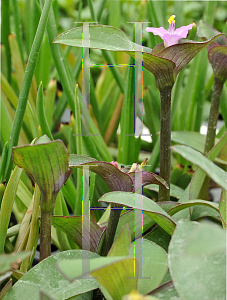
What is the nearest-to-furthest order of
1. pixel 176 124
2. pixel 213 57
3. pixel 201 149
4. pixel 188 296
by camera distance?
1. pixel 188 296
2. pixel 213 57
3. pixel 201 149
4. pixel 176 124

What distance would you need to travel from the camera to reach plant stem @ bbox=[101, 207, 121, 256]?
25 centimetres

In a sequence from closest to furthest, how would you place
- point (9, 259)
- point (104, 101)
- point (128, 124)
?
point (9, 259) → point (128, 124) → point (104, 101)

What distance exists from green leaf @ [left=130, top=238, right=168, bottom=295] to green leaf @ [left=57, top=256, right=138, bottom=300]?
2 centimetres

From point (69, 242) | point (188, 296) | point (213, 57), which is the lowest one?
point (69, 242)

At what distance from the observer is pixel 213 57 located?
1.01ft

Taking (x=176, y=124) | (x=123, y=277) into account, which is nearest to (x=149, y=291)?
(x=123, y=277)

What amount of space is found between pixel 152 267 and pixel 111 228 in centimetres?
5

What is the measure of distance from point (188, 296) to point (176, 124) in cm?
42

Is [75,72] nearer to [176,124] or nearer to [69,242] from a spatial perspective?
[176,124]

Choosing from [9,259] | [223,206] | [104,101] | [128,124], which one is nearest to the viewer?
[9,259]

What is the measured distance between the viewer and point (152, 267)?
0.22 m

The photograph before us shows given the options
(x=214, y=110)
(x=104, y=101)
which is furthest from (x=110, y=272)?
(x=104, y=101)

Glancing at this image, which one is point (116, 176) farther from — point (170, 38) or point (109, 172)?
point (170, 38)

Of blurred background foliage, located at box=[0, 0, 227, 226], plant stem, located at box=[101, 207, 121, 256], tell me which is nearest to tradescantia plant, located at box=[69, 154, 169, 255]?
plant stem, located at box=[101, 207, 121, 256]
